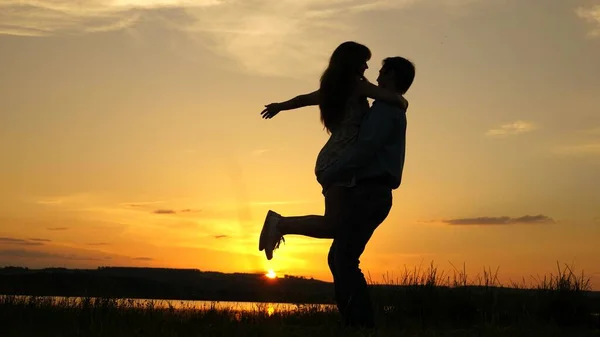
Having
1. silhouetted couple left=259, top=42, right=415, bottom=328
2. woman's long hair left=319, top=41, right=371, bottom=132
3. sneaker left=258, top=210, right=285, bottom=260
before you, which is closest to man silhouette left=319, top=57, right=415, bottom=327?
silhouetted couple left=259, top=42, right=415, bottom=328

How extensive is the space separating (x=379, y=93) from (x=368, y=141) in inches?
19.9

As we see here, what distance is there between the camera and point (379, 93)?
6.64 m

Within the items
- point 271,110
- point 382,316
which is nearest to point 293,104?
point 271,110

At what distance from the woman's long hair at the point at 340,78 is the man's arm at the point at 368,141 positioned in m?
0.29

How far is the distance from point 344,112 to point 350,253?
1.29m

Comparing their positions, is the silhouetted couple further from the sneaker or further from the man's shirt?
the sneaker

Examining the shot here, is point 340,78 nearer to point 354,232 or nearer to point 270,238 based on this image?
point 354,232

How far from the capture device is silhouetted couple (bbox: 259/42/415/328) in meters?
6.54

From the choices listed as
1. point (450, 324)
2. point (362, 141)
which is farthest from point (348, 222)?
point (450, 324)

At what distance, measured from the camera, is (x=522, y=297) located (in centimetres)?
980

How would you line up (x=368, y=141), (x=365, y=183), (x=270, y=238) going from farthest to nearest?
(x=270, y=238)
(x=365, y=183)
(x=368, y=141)

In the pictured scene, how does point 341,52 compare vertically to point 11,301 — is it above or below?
above

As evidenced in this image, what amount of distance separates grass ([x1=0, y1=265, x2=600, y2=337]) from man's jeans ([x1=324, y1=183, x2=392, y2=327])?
235mm

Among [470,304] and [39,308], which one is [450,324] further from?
[39,308]
